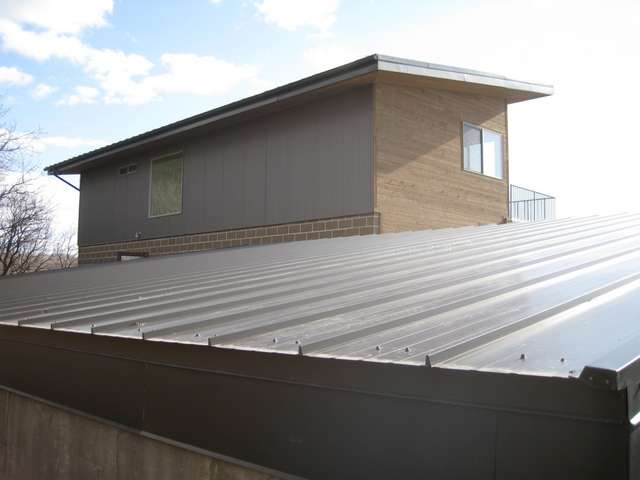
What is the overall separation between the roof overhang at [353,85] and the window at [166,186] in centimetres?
59

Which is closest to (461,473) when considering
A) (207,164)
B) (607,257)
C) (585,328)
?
(585,328)

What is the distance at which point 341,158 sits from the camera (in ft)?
38.3

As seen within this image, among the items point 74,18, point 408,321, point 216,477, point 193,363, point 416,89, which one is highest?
point 74,18

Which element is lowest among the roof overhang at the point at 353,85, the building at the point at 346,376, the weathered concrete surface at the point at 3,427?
the weathered concrete surface at the point at 3,427

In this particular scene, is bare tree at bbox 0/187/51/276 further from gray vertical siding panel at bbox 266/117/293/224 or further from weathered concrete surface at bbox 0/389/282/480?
weathered concrete surface at bbox 0/389/282/480

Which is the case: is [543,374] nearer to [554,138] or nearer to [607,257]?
[607,257]

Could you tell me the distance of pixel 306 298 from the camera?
134 inches

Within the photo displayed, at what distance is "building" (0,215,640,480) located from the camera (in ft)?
4.67

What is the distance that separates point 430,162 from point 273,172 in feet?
10.5

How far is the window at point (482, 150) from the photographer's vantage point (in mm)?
13070

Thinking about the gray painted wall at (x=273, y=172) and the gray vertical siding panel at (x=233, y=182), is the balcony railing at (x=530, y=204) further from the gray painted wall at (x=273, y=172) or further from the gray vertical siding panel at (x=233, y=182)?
the gray vertical siding panel at (x=233, y=182)

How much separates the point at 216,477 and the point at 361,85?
967 centimetres

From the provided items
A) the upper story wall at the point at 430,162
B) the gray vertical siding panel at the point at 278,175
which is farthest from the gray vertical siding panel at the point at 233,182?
the upper story wall at the point at 430,162

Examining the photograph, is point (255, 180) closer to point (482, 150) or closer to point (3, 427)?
point (482, 150)
